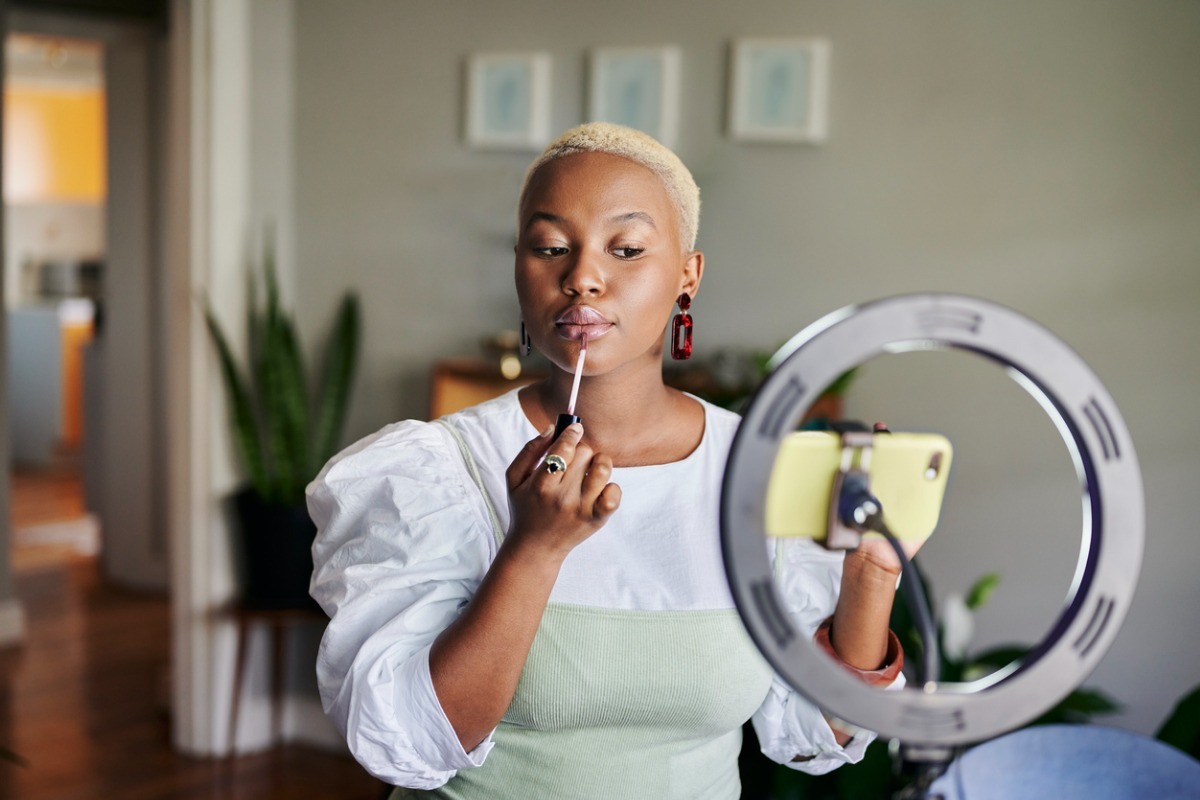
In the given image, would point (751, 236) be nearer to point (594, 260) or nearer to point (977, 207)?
point (977, 207)

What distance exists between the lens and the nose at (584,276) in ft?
3.31

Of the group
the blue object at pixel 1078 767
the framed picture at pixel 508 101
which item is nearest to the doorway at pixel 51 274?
the framed picture at pixel 508 101

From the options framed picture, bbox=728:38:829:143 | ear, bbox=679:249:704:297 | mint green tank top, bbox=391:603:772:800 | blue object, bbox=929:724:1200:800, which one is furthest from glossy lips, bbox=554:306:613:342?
framed picture, bbox=728:38:829:143

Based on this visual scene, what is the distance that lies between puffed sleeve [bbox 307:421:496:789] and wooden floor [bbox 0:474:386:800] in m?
2.13

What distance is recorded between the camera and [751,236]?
2.88m

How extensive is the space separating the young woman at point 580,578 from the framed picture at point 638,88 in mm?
1841

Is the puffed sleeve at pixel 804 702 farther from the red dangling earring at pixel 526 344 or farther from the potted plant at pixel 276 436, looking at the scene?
the potted plant at pixel 276 436

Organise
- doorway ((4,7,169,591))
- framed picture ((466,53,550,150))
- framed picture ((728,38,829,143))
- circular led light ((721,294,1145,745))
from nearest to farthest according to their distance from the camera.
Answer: circular led light ((721,294,1145,745)) → framed picture ((728,38,829,143)) → framed picture ((466,53,550,150)) → doorway ((4,7,169,591))

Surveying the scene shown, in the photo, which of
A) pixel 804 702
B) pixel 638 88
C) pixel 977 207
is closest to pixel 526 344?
pixel 804 702

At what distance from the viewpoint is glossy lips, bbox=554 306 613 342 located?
1.01 m

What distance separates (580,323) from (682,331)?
0.18 m

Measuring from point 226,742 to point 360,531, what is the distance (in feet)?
8.59

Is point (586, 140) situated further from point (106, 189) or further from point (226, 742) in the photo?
point (106, 189)

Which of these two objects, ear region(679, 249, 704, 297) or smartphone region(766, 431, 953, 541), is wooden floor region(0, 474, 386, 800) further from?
smartphone region(766, 431, 953, 541)
